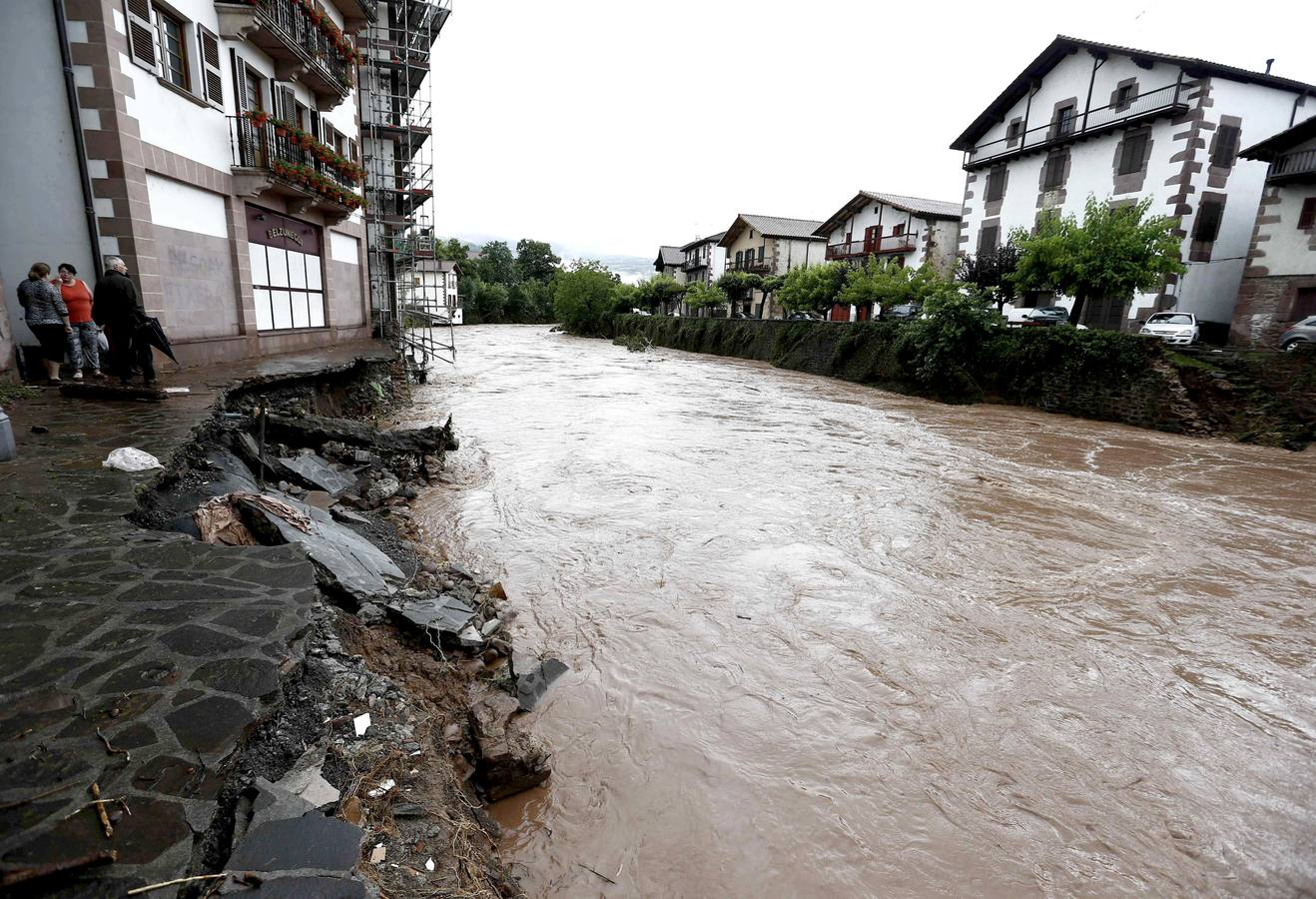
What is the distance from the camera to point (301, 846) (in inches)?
82.3

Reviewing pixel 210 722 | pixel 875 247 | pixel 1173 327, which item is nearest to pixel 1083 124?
pixel 1173 327

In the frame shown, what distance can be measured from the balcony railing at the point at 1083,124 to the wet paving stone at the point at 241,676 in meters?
31.5

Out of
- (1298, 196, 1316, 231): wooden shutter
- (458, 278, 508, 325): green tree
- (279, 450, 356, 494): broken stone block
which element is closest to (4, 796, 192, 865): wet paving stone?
(279, 450, 356, 494): broken stone block

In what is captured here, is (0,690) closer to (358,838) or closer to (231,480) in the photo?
(358,838)

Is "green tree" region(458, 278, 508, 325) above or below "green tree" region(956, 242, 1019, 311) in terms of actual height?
below

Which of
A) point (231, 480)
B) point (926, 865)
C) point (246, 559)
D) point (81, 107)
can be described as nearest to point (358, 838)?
point (246, 559)

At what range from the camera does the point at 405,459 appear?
961 cm

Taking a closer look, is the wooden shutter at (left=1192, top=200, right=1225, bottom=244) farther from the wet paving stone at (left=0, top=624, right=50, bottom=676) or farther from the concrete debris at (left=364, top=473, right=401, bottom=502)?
the wet paving stone at (left=0, top=624, right=50, bottom=676)

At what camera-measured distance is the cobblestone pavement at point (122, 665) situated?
1.95 meters

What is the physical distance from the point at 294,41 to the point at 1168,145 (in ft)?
94.4

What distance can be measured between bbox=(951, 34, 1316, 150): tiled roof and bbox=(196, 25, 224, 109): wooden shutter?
30.2 m

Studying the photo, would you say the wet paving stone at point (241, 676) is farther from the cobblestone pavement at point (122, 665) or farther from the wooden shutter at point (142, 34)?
the wooden shutter at point (142, 34)

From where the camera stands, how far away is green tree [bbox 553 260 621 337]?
54.4 metres

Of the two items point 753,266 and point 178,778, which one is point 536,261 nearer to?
point 753,266
